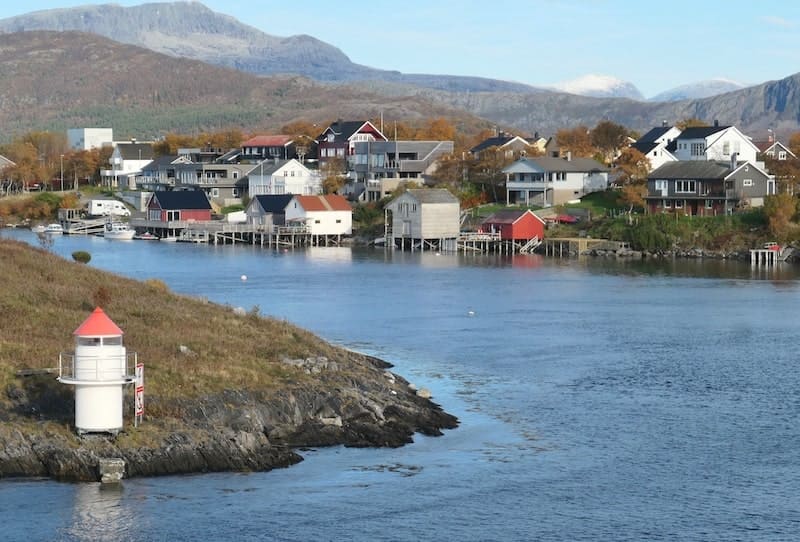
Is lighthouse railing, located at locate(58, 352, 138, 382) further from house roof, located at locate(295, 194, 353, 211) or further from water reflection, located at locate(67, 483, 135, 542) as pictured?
house roof, located at locate(295, 194, 353, 211)

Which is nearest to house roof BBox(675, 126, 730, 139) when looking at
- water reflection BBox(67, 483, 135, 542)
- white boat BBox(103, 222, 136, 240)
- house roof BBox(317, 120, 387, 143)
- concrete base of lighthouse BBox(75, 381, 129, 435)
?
house roof BBox(317, 120, 387, 143)

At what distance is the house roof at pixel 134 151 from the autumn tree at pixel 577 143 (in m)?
30.1

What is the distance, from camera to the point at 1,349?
22031mm

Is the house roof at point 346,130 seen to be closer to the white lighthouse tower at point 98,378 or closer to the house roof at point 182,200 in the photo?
the house roof at point 182,200

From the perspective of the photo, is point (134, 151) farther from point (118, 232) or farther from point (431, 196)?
point (431, 196)

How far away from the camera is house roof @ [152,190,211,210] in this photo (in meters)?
76.3

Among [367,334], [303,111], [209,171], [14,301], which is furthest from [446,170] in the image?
[303,111]

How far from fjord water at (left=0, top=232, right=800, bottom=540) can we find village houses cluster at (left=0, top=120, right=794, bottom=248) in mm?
18611

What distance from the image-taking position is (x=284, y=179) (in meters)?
79.6

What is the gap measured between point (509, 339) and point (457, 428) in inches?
425

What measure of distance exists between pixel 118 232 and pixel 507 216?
74.5ft

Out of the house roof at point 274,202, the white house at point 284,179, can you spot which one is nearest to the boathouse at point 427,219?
the house roof at point 274,202

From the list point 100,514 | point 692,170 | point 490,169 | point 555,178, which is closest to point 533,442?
point 100,514

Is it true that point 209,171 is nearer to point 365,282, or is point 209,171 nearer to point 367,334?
point 365,282
